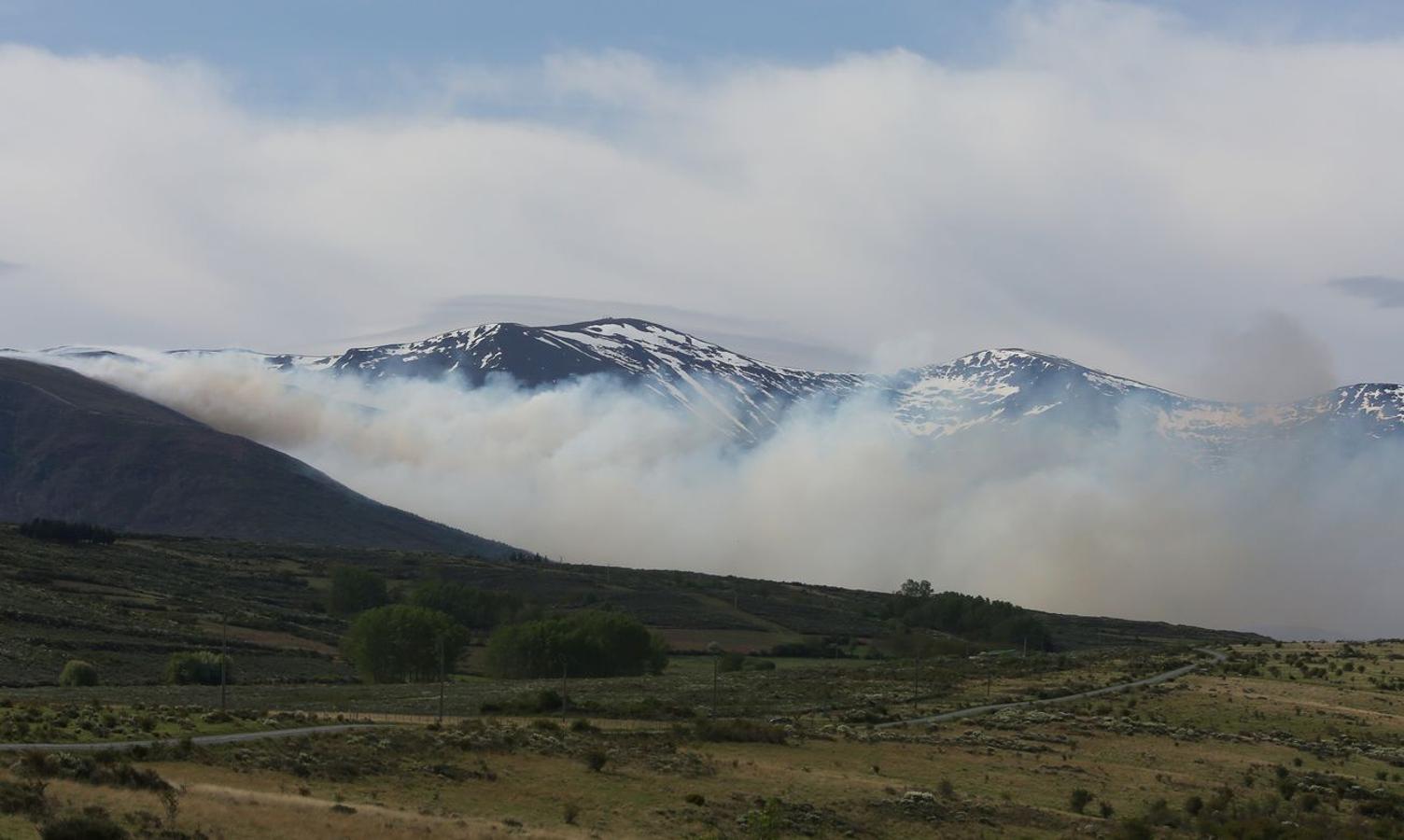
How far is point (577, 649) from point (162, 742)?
106681 millimetres

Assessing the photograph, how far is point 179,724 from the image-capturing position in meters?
78.8

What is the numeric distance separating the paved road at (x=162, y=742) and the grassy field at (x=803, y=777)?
84.0 inches

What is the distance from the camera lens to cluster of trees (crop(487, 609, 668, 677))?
560 feet

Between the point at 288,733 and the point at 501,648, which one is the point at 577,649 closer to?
the point at 501,648

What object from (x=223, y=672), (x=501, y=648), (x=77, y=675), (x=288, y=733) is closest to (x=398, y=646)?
(x=501, y=648)

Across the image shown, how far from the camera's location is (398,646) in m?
169

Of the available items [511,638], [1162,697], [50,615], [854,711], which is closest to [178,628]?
[50,615]

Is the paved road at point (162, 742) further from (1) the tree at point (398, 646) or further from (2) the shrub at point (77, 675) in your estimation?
(1) the tree at point (398, 646)

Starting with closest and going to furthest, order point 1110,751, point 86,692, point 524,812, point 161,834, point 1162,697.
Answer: point 161,834 → point 524,812 → point 1110,751 → point 86,692 → point 1162,697

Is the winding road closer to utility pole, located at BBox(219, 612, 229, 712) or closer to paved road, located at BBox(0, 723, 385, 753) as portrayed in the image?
paved road, located at BBox(0, 723, 385, 753)

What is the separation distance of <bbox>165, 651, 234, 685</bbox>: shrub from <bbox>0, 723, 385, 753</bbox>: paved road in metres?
60.2

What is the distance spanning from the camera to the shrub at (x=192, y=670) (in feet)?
455

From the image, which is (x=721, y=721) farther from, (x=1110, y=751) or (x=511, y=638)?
(x=511, y=638)

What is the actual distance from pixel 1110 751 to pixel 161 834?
6476 centimetres
